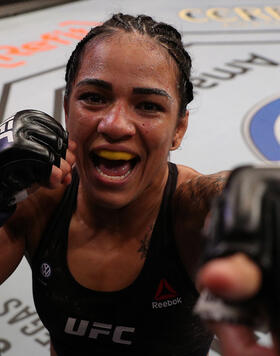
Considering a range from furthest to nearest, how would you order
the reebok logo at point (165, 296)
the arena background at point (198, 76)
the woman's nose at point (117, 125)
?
the arena background at point (198, 76) < the reebok logo at point (165, 296) < the woman's nose at point (117, 125)

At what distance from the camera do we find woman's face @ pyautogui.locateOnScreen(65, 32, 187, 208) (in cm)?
104

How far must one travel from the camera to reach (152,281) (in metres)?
1.14

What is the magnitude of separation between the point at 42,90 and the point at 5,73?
475 millimetres

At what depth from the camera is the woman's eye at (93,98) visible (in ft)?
3.54

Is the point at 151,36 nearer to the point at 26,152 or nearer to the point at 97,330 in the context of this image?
the point at 26,152

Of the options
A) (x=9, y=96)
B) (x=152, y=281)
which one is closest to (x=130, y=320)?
(x=152, y=281)

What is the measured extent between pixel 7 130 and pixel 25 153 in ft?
0.28

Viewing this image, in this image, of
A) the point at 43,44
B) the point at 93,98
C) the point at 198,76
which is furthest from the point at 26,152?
the point at 43,44

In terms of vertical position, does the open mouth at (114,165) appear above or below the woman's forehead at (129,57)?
below

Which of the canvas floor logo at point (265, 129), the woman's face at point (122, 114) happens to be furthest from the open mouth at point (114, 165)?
the canvas floor logo at point (265, 129)

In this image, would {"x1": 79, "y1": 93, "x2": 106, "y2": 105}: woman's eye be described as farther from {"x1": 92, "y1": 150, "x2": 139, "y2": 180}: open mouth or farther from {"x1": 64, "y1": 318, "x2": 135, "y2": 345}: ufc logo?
{"x1": 64, "y1": 318, "x2": 135, "y2": 345}: ufc logo

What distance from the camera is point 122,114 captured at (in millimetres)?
1045

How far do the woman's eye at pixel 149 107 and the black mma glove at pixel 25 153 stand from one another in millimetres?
209

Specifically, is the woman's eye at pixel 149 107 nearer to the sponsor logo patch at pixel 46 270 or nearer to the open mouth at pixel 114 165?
the open mouth at pixel 114 165
